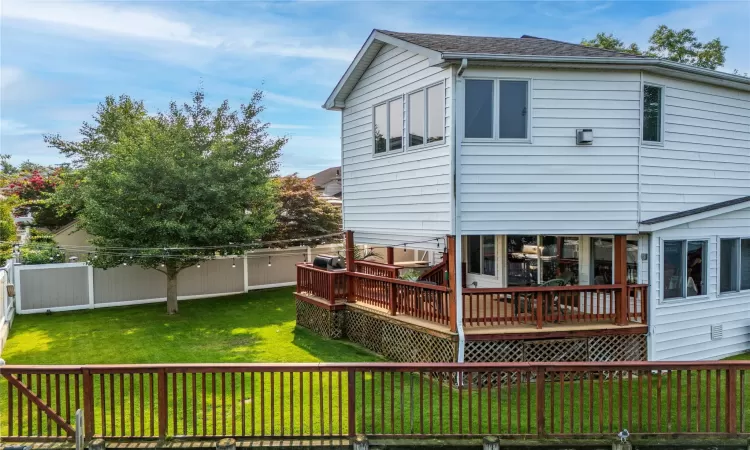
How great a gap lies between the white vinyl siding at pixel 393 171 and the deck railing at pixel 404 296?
0.82 meters

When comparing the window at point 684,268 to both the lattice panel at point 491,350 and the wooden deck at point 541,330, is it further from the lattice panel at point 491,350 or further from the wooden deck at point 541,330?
the lattice panel at point 491,350

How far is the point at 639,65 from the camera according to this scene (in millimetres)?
7965

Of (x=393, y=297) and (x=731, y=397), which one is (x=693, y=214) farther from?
(x=393, y=297)

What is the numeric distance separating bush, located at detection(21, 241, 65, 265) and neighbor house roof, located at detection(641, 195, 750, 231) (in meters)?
15.5

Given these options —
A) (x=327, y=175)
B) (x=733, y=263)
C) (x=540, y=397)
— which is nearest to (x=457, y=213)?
(x=540, y=397)

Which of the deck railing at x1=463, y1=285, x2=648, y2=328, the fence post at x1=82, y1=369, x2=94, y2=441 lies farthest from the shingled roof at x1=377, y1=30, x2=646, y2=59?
the fence post at x1=82, y1=369, x2=94, y2=441

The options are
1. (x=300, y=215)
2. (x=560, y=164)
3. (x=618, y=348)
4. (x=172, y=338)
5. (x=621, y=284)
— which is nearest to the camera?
(x=560, y=164)

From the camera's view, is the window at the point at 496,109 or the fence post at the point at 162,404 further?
the window at the point at 496,109

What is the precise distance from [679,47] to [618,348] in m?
19.5

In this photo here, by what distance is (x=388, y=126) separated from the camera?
380 inches

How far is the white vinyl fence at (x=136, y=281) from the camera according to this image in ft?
45.6

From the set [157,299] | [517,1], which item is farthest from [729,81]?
[157,299]

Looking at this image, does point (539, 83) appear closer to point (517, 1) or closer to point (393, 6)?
point (393, 6)

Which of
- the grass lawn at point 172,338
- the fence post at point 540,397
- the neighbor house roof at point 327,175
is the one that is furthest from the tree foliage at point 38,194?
the fence post at point 540,397
